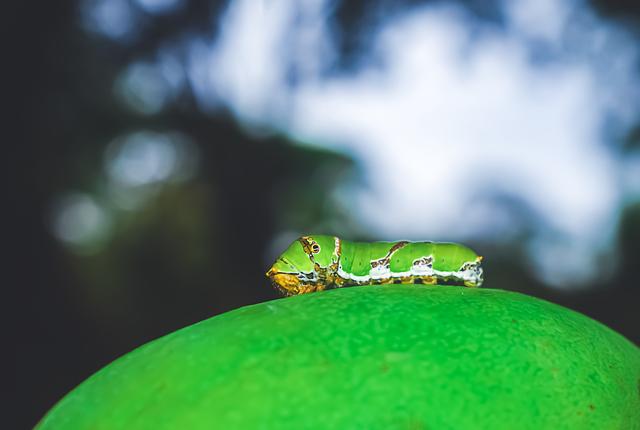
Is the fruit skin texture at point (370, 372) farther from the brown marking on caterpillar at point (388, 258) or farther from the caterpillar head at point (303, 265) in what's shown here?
the brown marking on caterpillar at point (388, 258)

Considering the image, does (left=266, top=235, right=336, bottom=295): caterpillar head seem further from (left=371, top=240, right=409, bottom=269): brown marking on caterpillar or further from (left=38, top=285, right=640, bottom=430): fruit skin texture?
(left=38, top=285, right=640, bottom=430): fruit skin texture

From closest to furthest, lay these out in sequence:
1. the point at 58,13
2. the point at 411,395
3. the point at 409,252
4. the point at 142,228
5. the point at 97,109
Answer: the point at 411,395
the point at 409,252
the point at 58,13
the point at 97,109
the point at 142,228

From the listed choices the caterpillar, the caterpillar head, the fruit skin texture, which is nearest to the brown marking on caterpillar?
the caterpillar

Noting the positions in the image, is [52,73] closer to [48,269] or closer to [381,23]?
[48,269]

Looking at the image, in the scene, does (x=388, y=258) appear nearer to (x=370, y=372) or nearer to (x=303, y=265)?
(x=303, y=265)

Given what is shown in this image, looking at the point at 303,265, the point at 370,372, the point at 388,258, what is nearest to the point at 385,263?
the point at 388,258

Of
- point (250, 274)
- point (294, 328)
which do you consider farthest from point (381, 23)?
point (294, 328)
